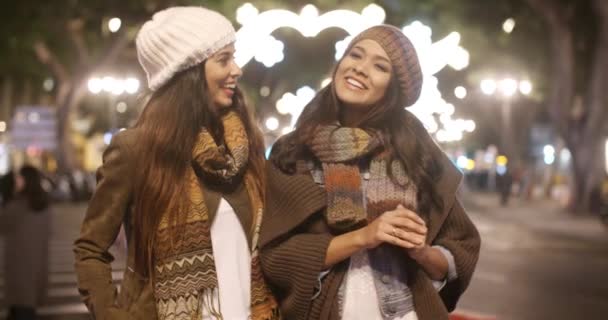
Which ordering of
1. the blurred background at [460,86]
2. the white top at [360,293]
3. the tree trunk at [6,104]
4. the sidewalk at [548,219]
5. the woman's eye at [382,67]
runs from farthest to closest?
the tree trunk at [6,104] → the sidewalk at [548,219] → the blurred background at [460,86] → the woman's eye at [382,67] → the white top at [360,293]

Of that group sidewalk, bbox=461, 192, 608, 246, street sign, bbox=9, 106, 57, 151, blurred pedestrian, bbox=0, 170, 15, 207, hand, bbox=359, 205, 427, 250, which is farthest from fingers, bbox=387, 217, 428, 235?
street sign, bbox=9, 106, 57, 151

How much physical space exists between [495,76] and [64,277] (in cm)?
2379

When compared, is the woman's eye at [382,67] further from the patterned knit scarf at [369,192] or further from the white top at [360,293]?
the white top at [360,293]

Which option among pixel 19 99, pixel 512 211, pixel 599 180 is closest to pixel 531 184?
pixel 512 211

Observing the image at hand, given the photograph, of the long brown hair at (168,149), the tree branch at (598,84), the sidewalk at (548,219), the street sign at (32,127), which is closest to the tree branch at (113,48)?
the street sign at (32,127)

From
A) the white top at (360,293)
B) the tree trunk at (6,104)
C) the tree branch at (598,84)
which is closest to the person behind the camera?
the white top at (360,293)

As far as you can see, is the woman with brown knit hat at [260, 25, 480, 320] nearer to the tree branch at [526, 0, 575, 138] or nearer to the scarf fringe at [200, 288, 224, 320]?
the scarf fringe at [200, 288, 224, 320]

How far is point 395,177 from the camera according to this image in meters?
3.12

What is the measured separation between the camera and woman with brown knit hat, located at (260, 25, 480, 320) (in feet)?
9.98

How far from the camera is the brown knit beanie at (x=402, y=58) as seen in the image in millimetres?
3162

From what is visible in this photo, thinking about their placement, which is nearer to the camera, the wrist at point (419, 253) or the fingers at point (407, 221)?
the fingers at point (407, 221)

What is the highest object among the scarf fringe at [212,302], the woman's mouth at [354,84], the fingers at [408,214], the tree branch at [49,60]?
the tree branch at [49,60]

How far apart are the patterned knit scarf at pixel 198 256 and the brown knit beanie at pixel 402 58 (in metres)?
0.58

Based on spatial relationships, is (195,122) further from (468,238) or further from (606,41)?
(606,41)
